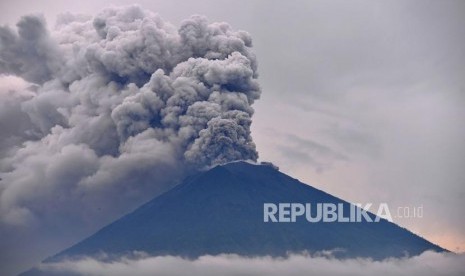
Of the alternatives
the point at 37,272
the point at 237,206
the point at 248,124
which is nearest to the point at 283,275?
the point at 237,206

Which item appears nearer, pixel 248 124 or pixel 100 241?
pixel 248 124

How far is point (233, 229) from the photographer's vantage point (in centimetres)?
10388

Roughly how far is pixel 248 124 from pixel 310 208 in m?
30.6

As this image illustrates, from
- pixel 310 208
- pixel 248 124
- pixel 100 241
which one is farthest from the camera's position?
pixel 310 208

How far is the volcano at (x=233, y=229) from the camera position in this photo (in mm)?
101938

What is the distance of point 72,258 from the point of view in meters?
102

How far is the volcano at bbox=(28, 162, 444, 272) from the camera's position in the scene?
10194 cm

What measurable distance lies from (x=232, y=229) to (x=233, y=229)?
0.12 m

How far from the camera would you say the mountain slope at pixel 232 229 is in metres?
102

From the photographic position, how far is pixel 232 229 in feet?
341

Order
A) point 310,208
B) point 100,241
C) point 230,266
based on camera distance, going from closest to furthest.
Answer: point 230,266
point 100,241
point 310,208

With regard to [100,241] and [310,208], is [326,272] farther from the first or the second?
[100,241]

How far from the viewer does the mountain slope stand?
102 m

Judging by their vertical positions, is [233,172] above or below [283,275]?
above
